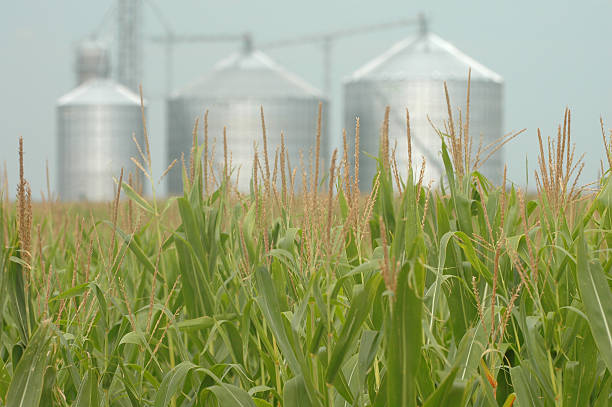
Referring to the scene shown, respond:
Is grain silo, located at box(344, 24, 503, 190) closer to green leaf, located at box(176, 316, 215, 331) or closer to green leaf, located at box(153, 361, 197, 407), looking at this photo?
green leaf, located at box(176, 316, 215, 331)

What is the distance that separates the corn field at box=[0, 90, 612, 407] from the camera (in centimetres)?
175

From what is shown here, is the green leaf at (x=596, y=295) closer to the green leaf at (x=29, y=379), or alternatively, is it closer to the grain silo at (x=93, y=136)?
the green leaf at (x=29, y=379)

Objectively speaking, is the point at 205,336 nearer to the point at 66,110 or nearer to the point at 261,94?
the point at 261,94

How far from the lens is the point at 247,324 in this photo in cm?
233

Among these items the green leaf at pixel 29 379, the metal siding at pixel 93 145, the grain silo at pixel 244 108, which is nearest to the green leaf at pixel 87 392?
the green leaf at pixel 29 379

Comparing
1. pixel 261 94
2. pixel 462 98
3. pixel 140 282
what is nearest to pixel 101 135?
pixel 261 94

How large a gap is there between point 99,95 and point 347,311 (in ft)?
129

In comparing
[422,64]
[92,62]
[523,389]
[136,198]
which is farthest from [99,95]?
[523,389]

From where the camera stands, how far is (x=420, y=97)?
107 ft

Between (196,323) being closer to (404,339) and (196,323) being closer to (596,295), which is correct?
(404,339)

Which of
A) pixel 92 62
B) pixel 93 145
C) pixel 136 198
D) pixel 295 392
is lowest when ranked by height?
pixel 93 145

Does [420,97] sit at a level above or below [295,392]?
above

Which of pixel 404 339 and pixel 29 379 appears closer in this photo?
pixel 404 339

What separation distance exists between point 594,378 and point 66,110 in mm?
40054
